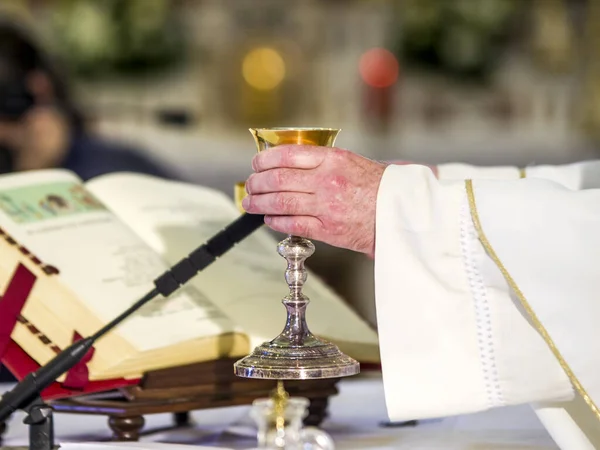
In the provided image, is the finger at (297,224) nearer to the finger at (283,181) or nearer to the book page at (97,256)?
the finger at (283,181)

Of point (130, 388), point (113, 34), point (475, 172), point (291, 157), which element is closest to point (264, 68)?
point (113, 34)

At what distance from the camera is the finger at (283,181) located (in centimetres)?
111

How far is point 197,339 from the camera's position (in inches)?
50.5

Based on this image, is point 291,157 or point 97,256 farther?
point 97,256

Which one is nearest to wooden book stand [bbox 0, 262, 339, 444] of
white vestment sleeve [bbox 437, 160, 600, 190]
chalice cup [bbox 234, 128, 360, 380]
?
chalice cup [bbox 234, 128, 360, 380]

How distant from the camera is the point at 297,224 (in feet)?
3.70

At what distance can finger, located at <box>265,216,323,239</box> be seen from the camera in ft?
3.70

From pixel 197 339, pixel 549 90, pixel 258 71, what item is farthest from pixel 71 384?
pixel 549 90

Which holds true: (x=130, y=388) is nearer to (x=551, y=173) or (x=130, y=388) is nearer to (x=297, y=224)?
(x=297, y=224)

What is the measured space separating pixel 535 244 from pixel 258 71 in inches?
128

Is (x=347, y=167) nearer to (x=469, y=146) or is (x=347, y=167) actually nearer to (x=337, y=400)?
(x=337, y=400)

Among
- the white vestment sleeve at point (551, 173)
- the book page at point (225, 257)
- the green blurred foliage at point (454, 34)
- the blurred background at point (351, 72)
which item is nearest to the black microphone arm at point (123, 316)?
the book page at point (225, 257)

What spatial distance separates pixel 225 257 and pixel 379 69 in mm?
2901

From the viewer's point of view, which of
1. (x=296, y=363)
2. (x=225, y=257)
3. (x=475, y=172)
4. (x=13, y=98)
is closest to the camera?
(x=296, y=363)
